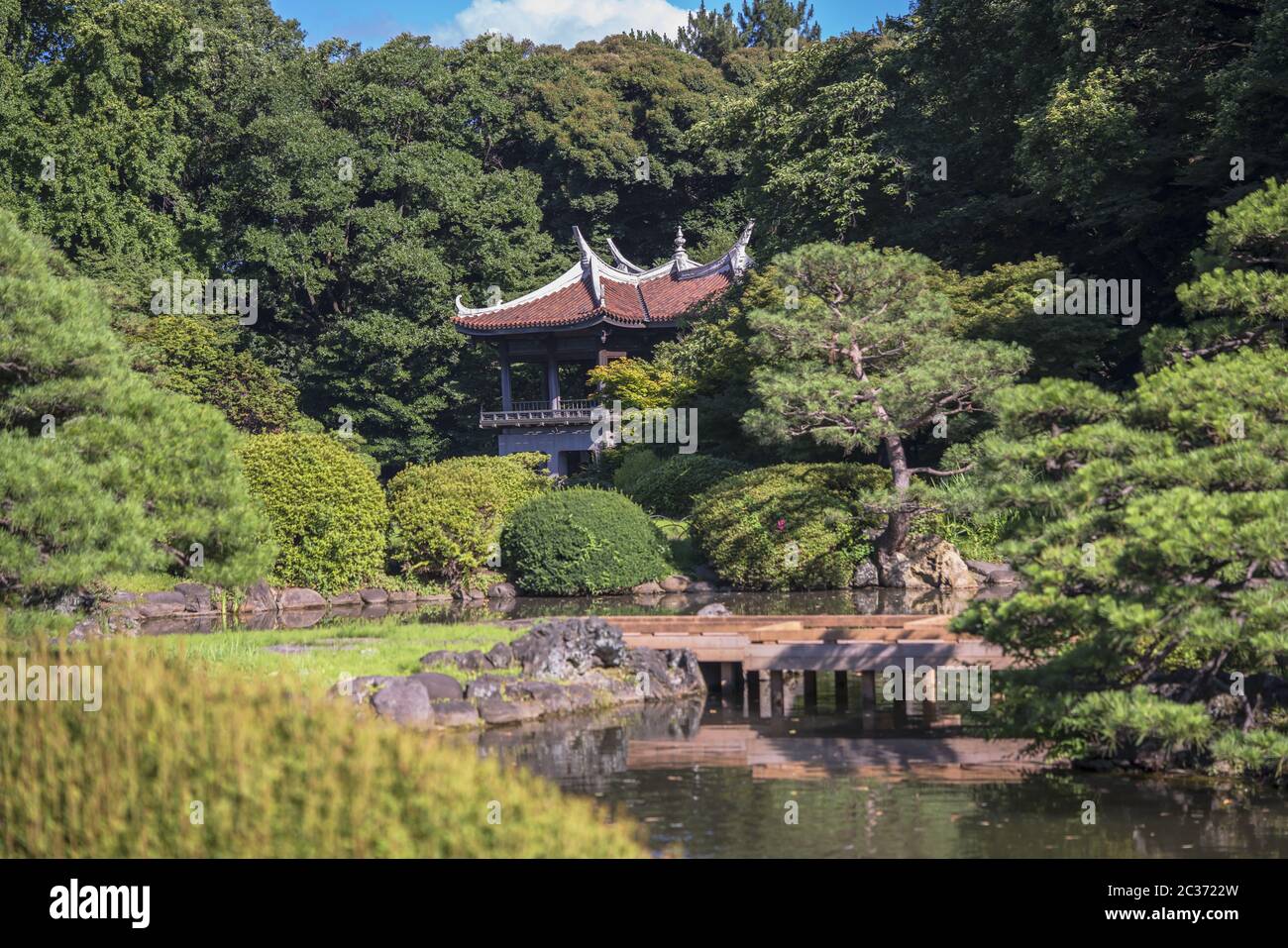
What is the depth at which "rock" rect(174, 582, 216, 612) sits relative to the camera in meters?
25.4

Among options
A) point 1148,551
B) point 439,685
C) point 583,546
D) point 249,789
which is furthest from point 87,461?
point 583,546

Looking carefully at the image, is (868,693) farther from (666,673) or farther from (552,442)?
(552,442)

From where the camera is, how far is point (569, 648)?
16328 mm

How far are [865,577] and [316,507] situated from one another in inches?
413

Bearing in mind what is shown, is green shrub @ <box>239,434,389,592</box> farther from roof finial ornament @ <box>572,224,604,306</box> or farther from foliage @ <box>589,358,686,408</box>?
roof finial ornament @ <box>572,224,604,306</box>

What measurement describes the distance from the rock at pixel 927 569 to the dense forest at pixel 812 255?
21 cm

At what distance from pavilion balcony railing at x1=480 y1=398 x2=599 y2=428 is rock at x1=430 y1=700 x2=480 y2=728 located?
25.0 metres

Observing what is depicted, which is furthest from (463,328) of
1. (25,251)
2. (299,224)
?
(25,251)

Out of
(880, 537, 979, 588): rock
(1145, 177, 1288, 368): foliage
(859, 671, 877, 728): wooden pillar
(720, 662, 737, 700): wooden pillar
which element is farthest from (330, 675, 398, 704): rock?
(880, 537, 979, 588): rock

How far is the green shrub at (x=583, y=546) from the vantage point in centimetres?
2619

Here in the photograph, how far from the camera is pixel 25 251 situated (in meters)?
13.1

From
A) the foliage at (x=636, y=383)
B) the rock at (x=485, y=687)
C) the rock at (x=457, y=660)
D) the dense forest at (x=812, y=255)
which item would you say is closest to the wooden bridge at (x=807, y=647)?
the dense forest at (x=812, y=255)

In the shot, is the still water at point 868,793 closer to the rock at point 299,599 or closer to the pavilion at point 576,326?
the rock at point 299,599
